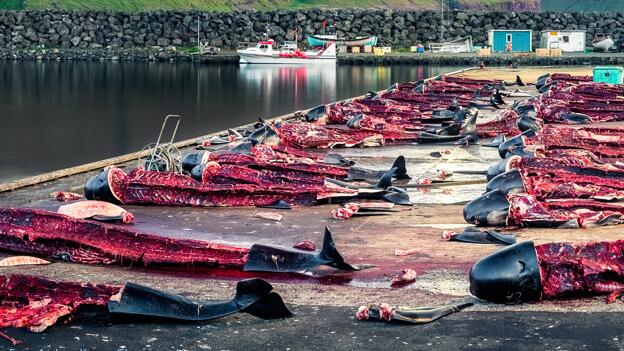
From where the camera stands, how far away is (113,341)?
10242mm

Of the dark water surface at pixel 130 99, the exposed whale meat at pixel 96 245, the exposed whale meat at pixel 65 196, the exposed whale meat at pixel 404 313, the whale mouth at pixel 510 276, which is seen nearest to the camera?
the exposed whale meat at pixel 404 313

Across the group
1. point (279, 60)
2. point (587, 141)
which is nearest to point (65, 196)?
point (587, 141)

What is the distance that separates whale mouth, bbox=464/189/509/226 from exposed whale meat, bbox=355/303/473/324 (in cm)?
412

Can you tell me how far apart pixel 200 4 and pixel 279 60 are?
58.6 metres

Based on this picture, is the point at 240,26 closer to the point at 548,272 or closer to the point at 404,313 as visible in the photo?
the point at 548,272

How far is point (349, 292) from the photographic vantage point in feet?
38.8

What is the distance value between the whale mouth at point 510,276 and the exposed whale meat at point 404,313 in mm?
362

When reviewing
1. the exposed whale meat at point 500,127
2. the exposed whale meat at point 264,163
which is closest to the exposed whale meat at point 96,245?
the exposed whale meat at point 264,163

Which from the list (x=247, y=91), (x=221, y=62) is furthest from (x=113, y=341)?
(x=221, y=62)

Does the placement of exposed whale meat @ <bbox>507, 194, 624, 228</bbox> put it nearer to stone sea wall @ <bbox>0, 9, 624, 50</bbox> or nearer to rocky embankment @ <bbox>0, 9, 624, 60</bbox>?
rocky embankment @ <bbox>0, 9, 624, 60</bbox>

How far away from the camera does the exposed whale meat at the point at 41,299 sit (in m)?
10.7

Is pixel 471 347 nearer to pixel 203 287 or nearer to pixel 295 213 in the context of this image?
pixel 203 287

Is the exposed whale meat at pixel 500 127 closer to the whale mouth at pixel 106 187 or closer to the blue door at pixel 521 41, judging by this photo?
the whale mouth at pixel 106 187

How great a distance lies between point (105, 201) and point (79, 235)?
4062 mm
